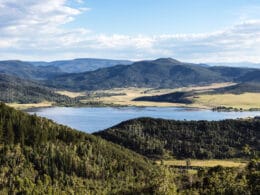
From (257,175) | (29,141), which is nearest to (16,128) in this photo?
(29,141)

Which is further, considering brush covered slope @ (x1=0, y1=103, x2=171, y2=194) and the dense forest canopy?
brush covered slope @ (x1=0, y1=103, x2=171, y2=194)

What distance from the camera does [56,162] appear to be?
172625mm

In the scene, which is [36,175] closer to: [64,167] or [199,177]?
[64,167]

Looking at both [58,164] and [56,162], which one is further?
[58,164]

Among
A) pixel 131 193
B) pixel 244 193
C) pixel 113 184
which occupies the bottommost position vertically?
pixel 113 184

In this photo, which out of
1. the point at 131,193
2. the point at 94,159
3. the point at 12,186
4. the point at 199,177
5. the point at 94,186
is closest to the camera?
the point at 131,193

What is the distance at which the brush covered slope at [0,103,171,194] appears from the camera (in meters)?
154

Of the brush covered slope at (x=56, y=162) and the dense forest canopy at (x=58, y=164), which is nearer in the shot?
the dense forest canopy at (x=58, y=164)

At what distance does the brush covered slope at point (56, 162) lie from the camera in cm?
15443

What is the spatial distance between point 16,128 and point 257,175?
12370 centimetres

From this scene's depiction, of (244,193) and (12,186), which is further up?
(244,193)

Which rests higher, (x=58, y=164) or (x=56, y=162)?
(x=56, y=162)

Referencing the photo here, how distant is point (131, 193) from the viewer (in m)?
105

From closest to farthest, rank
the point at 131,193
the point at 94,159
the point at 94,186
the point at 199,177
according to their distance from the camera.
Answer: the point at 131,193 → the point at 199,177 → the point at 94,186 → the point at 94,159
